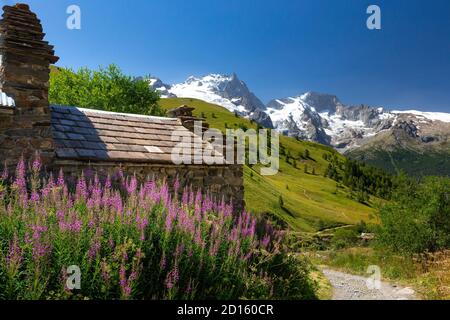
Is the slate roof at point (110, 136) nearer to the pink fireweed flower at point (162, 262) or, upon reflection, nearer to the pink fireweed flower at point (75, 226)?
the pink fireweed flower at point (75, 226)

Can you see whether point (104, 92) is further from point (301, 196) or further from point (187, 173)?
point (301, 196)

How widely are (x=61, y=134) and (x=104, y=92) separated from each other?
24733 mm

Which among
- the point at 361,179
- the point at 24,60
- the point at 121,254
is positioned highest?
the point at 24,60

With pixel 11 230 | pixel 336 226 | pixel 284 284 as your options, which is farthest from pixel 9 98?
pixel 336 226

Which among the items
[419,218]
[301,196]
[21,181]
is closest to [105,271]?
[21,181]

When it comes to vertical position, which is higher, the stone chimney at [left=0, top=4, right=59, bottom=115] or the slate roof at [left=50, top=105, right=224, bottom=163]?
the stone chimney at [left=0, top=4, right=59, bottom=115]

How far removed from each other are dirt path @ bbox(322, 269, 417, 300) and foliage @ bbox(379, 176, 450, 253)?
15.1ft

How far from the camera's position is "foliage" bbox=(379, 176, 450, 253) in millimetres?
16125

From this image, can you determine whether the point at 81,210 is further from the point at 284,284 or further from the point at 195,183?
the point at 195,183

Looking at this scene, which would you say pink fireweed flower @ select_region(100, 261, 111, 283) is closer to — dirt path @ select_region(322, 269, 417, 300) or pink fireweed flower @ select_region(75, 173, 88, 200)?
pink fireweed flower @ select_region(75, 173, 88, 200)

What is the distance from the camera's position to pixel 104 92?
3425cm

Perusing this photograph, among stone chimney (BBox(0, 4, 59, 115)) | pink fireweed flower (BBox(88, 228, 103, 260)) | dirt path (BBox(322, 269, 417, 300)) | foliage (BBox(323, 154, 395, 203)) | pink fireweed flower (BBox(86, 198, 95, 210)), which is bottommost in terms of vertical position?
foliage (BBox(323, 154, 395, 203))

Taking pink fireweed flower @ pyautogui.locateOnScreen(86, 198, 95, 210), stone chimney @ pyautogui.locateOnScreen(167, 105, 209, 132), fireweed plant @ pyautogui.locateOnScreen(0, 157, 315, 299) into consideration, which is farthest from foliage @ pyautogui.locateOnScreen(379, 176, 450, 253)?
pink fireweed flower @ pyautogui.locateOnScreen(86, 198, 95, 210)

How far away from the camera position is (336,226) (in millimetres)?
57781
